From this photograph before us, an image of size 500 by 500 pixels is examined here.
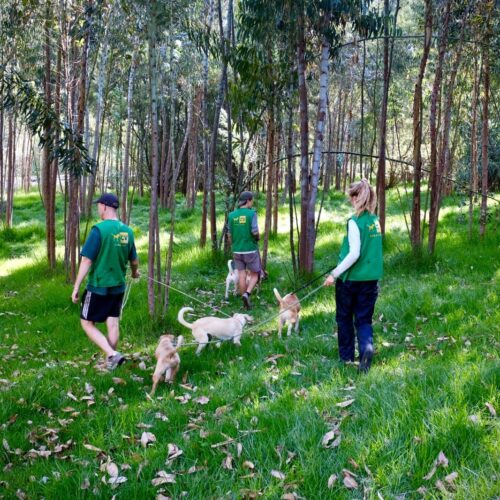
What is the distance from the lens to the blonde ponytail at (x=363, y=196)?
5285 millimetres

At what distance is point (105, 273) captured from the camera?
6.03m

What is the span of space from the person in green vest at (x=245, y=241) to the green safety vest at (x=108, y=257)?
344 centimetres

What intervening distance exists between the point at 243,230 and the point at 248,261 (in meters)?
0.58

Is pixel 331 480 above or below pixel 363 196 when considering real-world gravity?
below

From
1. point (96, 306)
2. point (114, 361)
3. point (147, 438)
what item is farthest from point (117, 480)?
point (96, 306)

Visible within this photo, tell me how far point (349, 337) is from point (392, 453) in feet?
6.85

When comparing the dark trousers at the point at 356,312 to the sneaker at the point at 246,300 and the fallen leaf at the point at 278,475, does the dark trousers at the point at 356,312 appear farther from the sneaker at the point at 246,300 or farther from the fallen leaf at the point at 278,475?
the sneaker at the point at 246,300

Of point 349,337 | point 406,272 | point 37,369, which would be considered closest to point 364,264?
point 349,337

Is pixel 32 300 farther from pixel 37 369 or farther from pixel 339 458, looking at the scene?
pixel 339 458

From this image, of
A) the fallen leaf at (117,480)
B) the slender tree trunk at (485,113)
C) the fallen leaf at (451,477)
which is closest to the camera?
the fallen leaf at (451,477)

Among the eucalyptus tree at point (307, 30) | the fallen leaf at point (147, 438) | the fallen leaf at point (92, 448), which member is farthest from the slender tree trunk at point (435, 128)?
the fallen leaf at point (92, 448)

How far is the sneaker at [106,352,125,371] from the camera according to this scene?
588 cm

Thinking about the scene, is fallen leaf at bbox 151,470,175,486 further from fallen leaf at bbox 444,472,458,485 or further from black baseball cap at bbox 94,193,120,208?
black baseball cap at bbox 94,193,120,208

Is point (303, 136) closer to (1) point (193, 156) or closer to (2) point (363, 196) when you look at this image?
(2) point (363, 196)
